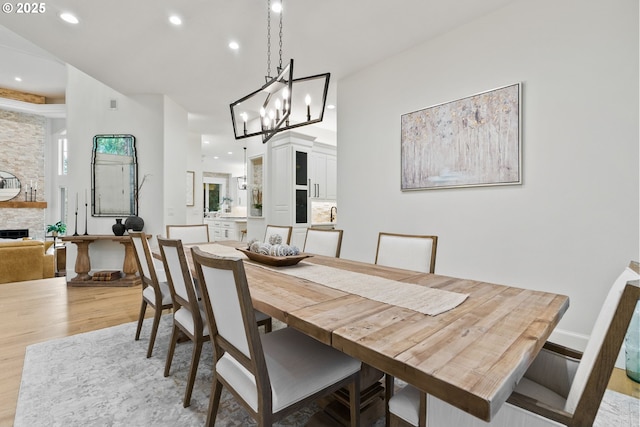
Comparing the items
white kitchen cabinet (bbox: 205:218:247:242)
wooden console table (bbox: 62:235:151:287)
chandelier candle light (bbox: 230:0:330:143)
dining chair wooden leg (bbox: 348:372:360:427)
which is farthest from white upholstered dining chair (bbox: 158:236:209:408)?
white kitchen cabinet (bbox: 205:218:247:242)

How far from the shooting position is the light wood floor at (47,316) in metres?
1.94

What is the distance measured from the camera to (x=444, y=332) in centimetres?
94

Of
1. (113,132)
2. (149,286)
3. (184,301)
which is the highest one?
(113,132)

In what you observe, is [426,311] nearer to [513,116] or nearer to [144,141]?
[513,116]

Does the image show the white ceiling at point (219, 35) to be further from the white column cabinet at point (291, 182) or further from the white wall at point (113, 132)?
the white column cabinet at point (291, 182)

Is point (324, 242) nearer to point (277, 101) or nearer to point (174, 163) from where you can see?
point (277, 101)

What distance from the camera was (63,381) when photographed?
195 cm

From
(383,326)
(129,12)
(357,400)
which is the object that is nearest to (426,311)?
(383,326)

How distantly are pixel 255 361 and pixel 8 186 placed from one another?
9809mm

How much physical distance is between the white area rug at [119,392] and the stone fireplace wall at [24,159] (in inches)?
283

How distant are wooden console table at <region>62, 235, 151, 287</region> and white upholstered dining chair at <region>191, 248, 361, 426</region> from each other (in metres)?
3.78

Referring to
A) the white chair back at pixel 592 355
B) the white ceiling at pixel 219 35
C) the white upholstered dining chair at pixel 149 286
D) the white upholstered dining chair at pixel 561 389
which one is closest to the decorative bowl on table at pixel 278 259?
the white upholstered dining chair at pixel 149 286

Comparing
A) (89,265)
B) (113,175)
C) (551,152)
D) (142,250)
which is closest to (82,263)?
(89,265)

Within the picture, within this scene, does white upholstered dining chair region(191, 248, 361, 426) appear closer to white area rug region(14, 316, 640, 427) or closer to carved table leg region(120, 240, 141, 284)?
white area rug region(14, 316, 640, 427)
